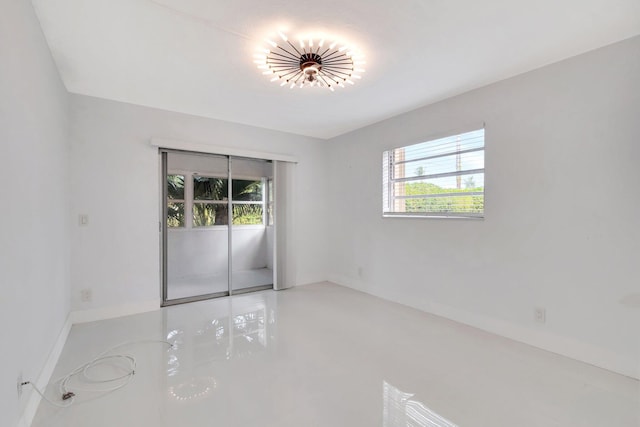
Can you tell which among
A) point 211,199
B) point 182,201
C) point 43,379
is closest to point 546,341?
point 43,379

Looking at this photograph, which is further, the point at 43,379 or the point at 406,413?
the point at 43,379

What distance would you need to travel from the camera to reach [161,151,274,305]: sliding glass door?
384 centimetres

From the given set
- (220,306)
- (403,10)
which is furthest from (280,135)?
(403,10)

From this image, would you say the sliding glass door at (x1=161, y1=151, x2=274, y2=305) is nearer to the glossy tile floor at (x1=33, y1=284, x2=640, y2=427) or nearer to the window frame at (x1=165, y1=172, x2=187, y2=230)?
the window frame at (x1=165, y1=172, x2=187, y2=230)

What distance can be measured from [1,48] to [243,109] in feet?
7.73

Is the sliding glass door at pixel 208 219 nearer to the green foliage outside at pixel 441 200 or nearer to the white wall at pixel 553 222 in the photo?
the green foliage outside at pixel 441 200

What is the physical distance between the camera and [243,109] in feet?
11.7

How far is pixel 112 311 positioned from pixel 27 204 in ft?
6.76

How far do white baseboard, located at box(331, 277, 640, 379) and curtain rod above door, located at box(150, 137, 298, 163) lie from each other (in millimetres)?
2873

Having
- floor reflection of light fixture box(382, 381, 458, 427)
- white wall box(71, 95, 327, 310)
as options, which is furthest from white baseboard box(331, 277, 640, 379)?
white wall box(71, 95, 327, 310)

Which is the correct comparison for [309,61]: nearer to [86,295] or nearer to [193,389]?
[193,389]

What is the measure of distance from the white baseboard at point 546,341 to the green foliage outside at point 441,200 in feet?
3.67

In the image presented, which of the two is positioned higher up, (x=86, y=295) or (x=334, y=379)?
(x=86, y=295)

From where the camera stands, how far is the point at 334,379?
6.71ft
